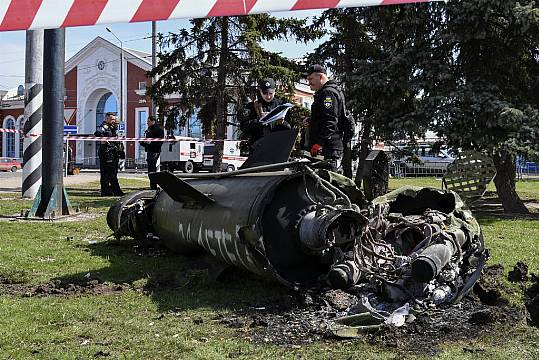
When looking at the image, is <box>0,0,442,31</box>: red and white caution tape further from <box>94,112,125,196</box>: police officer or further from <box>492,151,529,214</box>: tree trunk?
<box>94,112,125,196</box>: police officer

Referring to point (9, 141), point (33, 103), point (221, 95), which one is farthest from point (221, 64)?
point (9, 141)

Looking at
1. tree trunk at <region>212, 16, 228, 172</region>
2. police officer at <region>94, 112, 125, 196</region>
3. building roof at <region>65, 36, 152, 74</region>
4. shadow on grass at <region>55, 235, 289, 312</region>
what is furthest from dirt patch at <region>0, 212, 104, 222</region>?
building roof at <region>65, 36, 152, 74</region>

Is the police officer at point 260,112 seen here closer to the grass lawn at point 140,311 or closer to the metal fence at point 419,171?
the grass lawn at point 140,311

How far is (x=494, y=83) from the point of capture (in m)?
12.2

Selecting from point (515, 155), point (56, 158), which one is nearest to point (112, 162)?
point (56, 158)

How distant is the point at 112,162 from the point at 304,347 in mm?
11291

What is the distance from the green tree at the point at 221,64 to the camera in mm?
18078

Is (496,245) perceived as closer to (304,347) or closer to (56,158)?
(304,347)

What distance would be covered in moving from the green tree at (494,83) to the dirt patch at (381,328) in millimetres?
7138

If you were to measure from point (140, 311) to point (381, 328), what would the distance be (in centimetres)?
168

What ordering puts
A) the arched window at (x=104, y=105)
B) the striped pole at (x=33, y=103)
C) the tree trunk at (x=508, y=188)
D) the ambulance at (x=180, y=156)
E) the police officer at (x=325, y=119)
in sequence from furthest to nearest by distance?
the arched window at (x=104, y=105)
the ambulance at (x=180, y=156)
the tree trunk at (x=508, y=188)
the striped pole at (x=33, y=103)
the police officer at (x=325, y=119)

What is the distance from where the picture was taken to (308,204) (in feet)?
15.3

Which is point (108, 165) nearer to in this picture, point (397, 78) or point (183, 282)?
point (397, 78)

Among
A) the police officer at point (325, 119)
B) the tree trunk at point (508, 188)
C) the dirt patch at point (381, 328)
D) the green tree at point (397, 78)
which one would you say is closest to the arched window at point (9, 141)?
the green tree at point (397, 78)
